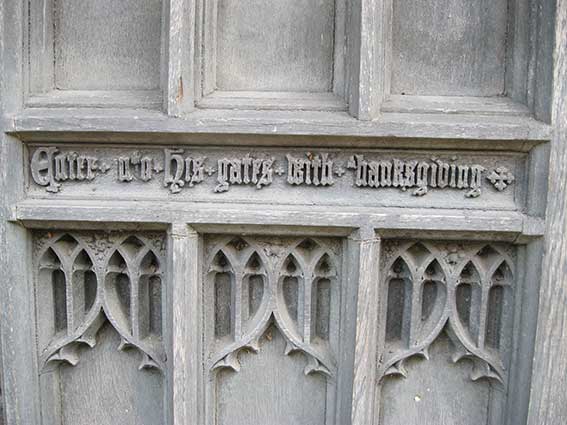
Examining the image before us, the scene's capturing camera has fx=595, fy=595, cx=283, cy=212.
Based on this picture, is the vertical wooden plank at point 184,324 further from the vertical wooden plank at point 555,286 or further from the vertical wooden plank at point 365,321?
the vertical wooden plank at point 555,286

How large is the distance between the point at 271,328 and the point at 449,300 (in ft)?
1.28

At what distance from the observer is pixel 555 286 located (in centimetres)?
122

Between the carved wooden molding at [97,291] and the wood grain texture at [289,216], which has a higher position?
the wood grain texture at [289,216]

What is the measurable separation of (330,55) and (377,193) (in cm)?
32

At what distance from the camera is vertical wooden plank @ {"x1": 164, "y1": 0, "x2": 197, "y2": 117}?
1.21 m

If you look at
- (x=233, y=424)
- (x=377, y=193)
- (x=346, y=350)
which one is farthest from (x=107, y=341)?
(x=377, y=193)

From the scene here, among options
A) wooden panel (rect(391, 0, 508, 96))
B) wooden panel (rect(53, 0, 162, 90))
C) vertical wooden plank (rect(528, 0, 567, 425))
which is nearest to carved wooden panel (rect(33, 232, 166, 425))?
wooden panel (rect(53, 0, 162, 90))

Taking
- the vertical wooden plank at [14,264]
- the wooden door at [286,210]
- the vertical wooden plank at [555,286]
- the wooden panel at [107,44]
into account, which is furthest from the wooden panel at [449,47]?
the vertical wooden plank at [14,264]

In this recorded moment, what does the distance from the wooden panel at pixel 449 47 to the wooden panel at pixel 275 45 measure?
156mm

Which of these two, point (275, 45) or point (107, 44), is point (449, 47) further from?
point (107, 44)

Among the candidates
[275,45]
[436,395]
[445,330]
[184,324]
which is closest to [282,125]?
[275,45]

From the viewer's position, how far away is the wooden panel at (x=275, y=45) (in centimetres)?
Answer: 130

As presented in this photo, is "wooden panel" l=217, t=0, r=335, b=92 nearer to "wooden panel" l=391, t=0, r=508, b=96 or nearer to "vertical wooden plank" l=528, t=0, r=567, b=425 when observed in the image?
"wooden panel" l=391, t=0, r=508, b=96

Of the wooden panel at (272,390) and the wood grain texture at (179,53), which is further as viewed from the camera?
the wooden panel at (272,390)
